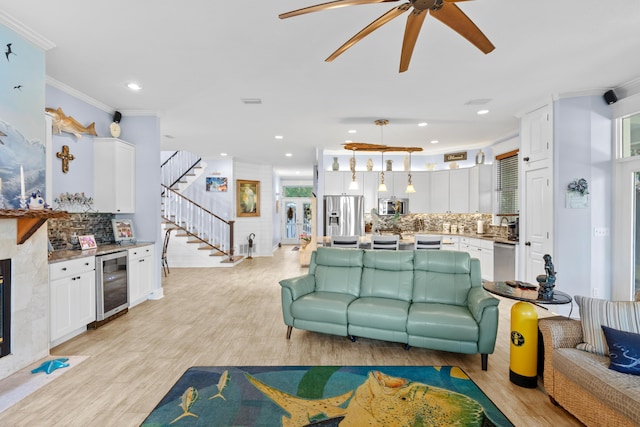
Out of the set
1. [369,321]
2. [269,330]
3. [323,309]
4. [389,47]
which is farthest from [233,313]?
[389,47]

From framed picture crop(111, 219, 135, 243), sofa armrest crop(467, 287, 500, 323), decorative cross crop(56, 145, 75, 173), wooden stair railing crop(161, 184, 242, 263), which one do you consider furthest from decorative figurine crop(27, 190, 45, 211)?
wooden stair railing crop(161, 184, 242, 263)

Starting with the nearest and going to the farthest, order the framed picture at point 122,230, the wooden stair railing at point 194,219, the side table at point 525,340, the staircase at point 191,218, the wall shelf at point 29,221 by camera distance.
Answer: the side table at point 525,340 < the wall shelf at point 29,221 < the framed picture at point 122,230 < the staircase at point 191,218 < the wooden stair railing at point 194,219

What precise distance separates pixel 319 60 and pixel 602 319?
340cm

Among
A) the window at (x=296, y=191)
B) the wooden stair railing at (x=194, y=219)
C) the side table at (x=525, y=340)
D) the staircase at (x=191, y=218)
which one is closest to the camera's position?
the side table at (x=525, y=340)

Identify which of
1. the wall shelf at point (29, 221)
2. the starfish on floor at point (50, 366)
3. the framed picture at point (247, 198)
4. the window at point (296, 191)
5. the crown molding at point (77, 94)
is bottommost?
the starfish on floor at point (50, 366)

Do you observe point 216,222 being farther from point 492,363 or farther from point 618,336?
point 618,336

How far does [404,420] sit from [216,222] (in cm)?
811

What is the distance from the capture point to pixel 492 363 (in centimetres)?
312

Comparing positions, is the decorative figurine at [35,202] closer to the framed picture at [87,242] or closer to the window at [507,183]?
the framed picture at [87,242]

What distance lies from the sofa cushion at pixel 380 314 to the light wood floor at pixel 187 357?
0.31m

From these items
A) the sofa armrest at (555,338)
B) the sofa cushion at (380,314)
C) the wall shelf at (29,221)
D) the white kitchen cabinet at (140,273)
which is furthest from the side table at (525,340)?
the white kitchen cabinet at (140,273)

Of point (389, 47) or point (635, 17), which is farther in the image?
point (389, 47)

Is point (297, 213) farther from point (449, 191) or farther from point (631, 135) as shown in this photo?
point (631, 135)

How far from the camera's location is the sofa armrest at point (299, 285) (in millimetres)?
3717
